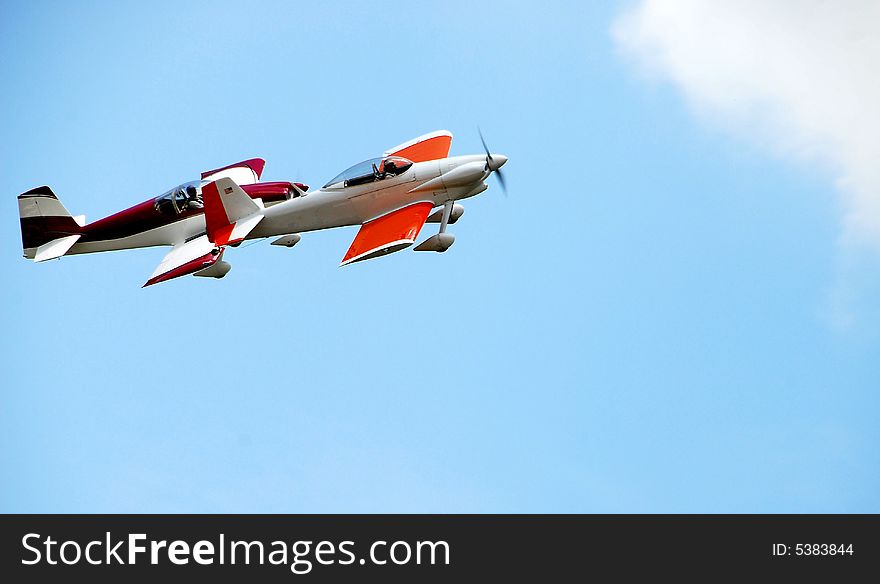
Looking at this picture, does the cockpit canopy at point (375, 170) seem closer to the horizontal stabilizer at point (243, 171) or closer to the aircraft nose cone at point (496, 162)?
the aircraft nose cone at point (496, 162)

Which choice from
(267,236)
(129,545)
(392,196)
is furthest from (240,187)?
(129,545)

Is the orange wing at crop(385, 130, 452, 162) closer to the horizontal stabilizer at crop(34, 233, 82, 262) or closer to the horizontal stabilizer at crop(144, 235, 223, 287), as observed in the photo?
the horizontal stabilizer at crop(144, 235, 223, 287)

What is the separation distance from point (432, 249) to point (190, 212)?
7292mm

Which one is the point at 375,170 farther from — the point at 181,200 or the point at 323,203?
the point at 181,200

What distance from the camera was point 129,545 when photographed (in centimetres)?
2202

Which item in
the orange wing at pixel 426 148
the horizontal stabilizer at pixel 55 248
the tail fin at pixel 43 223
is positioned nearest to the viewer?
the orange wing at pixel 426 148

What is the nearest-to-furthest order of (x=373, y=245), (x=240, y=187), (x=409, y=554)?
(x=409, y=554), (x=373, y=245), (x=240, y=187)

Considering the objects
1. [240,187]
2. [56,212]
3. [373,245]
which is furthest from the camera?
[56,212]

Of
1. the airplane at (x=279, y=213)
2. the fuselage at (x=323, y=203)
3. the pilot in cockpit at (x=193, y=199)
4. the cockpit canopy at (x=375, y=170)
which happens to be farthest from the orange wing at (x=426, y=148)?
the pilot in cockpit at (x=193, y=199)

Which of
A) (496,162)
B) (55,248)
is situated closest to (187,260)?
(55,248)

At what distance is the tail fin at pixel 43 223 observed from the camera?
3222 cm

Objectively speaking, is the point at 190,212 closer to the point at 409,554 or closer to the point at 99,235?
the point at 99,235

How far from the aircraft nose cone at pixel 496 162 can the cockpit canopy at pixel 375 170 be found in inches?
78.6

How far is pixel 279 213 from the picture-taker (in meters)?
29.9
